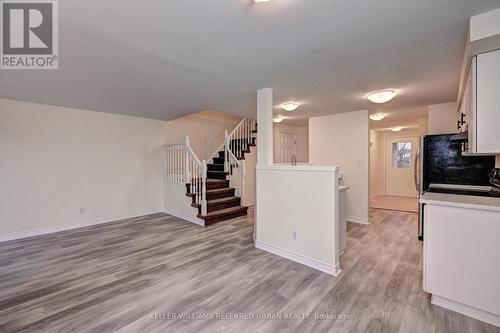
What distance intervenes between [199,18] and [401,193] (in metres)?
8.75

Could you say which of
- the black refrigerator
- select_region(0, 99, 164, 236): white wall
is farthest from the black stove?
select_region(0, 99, 164, 236): white wall

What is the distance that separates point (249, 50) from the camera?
2.17 m

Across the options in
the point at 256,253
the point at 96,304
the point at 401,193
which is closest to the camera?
the point at 96,304

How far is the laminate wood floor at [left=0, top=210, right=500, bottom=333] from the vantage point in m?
1.80

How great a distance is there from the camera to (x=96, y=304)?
2051 mm

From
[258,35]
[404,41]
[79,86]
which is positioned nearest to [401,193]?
[404,41]

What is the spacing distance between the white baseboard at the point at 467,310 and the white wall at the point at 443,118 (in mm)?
3552

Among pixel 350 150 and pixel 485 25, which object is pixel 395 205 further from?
pixel 485 25

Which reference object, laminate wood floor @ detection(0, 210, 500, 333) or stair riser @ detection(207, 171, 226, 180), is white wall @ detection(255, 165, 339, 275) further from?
stair riser @ detection(207, 171, 226, 180)

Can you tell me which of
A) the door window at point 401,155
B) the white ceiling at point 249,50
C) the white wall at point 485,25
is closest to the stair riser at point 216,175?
the white ceiling at point 249,50

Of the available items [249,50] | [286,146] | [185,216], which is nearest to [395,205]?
[286,146]

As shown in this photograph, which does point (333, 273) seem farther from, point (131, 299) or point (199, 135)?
point (199, 135)

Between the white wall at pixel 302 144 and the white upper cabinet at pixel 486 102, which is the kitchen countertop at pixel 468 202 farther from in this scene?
the white wall at pixel 302 144

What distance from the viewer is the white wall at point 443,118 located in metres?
4.13
